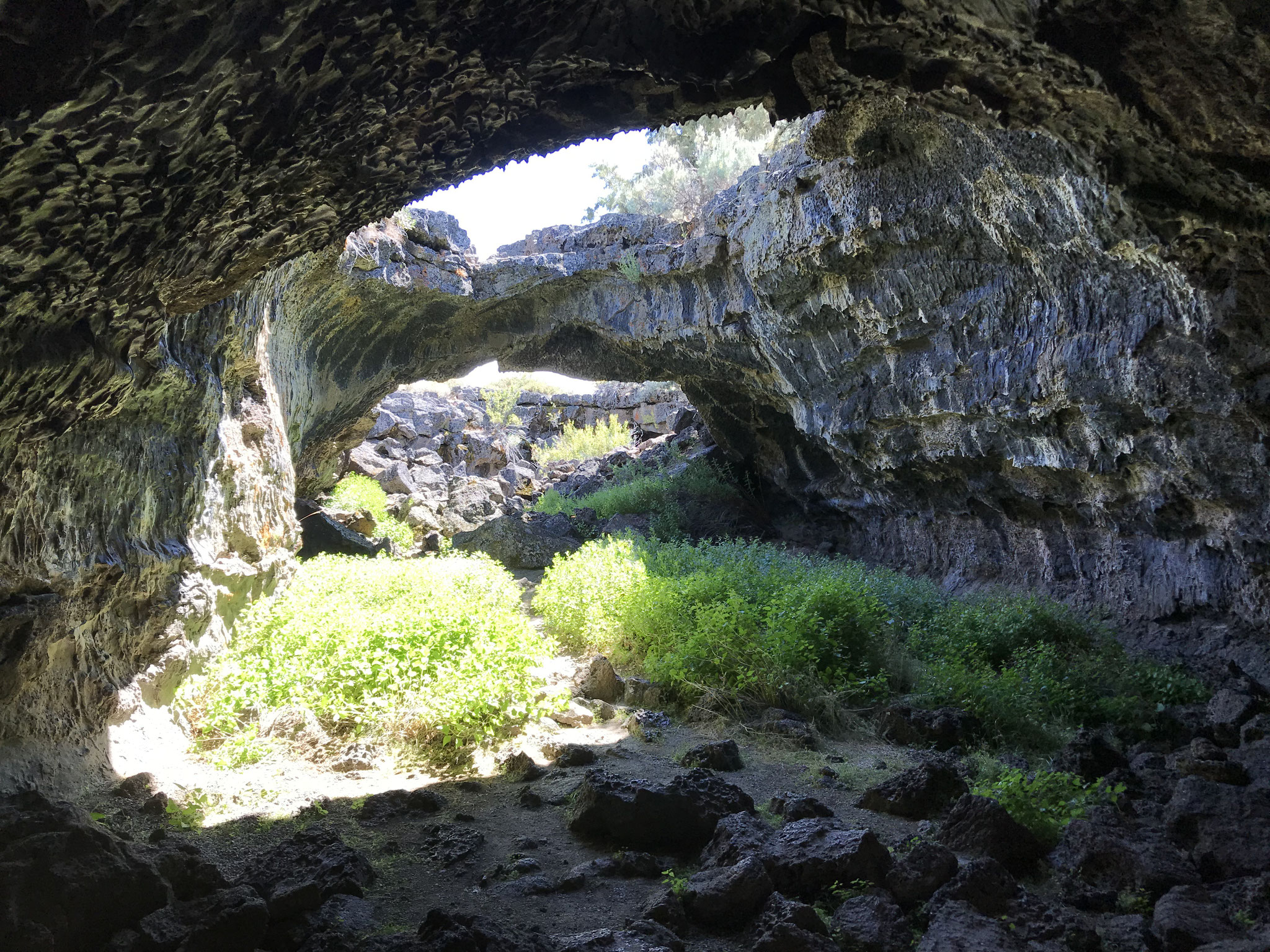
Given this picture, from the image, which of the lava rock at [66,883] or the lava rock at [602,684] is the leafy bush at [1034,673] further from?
the lava rock at [66,883]

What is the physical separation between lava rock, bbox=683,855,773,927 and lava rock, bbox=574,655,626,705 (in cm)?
396

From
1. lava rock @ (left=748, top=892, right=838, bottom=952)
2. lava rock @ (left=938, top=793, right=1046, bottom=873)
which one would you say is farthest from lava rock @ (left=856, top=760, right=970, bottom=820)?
lava rock @ (left=748, top=892, right=838, bottom=952)

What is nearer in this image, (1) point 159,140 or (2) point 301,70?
(1) point 159,140

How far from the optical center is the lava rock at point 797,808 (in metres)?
4.92

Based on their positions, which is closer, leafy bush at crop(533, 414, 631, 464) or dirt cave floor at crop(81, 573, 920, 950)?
dirt cave floor at crop(81, 573, 920, 950)

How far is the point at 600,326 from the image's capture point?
14930 mm

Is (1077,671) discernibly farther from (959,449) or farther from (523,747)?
(523,747)

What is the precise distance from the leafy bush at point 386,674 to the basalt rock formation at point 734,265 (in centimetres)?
60

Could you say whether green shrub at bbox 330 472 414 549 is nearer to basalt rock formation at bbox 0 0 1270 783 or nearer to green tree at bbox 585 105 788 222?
basalt rock formation at bbox 0 0 1270 783

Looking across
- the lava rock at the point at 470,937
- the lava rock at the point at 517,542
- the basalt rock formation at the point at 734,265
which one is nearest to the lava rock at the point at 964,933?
the lava rock at the point at 470,937

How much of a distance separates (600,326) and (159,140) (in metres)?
12.1

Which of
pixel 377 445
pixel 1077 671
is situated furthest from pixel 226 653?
pixel 377 445

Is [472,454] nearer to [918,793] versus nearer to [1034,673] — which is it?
[1034,673]

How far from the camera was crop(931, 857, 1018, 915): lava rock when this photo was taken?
12.2 ft
